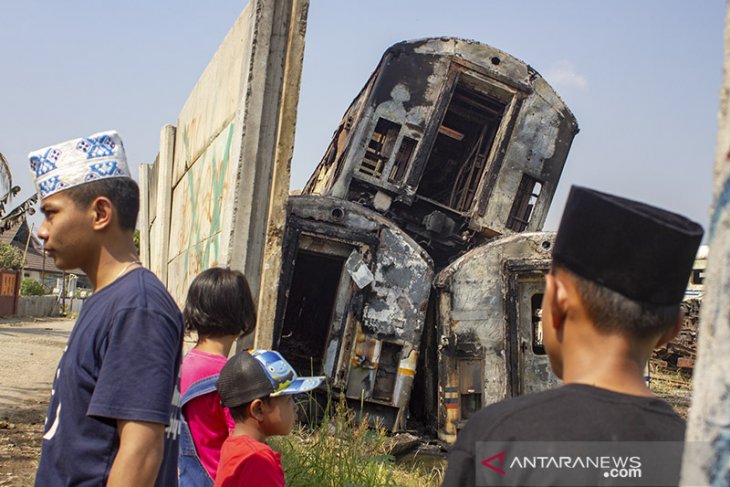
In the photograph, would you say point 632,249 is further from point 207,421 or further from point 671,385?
point 671,385

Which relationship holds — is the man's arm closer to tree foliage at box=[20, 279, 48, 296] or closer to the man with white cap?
the man with white cap

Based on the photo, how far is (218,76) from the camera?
6.46 m

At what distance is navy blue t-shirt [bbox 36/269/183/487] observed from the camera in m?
2.04

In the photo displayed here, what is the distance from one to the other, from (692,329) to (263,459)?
56.5ft

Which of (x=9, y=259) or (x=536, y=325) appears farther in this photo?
(x=9, y=259)

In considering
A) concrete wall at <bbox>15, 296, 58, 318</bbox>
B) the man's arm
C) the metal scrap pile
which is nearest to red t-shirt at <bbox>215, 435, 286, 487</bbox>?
the man's arm

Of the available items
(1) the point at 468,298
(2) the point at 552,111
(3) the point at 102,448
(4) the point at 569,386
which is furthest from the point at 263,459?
(2) the point at 552,111

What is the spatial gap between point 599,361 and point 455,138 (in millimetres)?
12533

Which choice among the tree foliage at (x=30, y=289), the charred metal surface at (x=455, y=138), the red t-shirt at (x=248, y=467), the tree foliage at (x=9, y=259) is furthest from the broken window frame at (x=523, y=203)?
the tree foliage at (x=30, y=289)

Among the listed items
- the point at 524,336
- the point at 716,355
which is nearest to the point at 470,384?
the point at 524,336

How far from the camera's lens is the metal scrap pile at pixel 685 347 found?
17656 mm

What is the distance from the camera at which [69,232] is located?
7.53 ft

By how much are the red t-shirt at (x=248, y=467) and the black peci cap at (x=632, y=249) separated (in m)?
1.55
